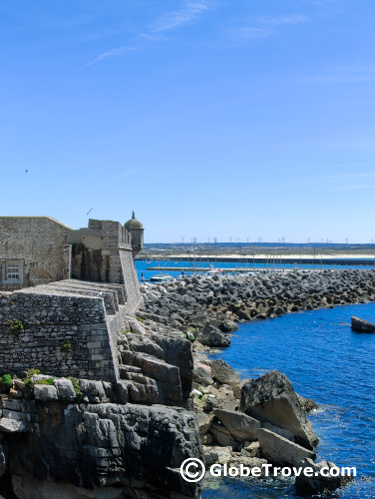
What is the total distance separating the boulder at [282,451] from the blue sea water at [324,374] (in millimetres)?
705

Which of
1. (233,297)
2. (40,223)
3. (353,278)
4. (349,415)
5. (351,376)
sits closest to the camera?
(349,415)

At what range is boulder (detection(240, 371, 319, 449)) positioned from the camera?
16.9 meters

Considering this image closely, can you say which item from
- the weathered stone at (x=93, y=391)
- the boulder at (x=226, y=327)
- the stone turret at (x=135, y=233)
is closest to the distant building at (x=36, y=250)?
the stone turret at (x=135, y=233)

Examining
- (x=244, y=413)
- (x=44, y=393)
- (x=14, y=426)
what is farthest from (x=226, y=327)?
(x=14, y=426)

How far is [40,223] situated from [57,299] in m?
9.61

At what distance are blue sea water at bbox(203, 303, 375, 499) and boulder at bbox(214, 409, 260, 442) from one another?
1.86 m

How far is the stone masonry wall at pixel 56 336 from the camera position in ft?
44.4

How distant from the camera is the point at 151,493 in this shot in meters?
12.3

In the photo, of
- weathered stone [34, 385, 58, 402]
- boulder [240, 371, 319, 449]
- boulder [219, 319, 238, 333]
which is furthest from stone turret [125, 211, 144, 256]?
weathered stone [34, 385, 58, 402]

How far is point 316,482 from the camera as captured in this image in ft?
48.0

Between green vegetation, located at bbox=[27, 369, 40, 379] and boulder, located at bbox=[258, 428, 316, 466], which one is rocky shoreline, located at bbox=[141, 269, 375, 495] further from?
green vegetation, located at bbox=[27, 369, 40, 379]

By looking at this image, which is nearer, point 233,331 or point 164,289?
point 233,331

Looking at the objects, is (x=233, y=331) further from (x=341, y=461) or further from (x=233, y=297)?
(x=341, y=461)

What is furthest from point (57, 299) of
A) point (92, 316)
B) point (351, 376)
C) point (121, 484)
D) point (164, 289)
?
point (164, 289)
